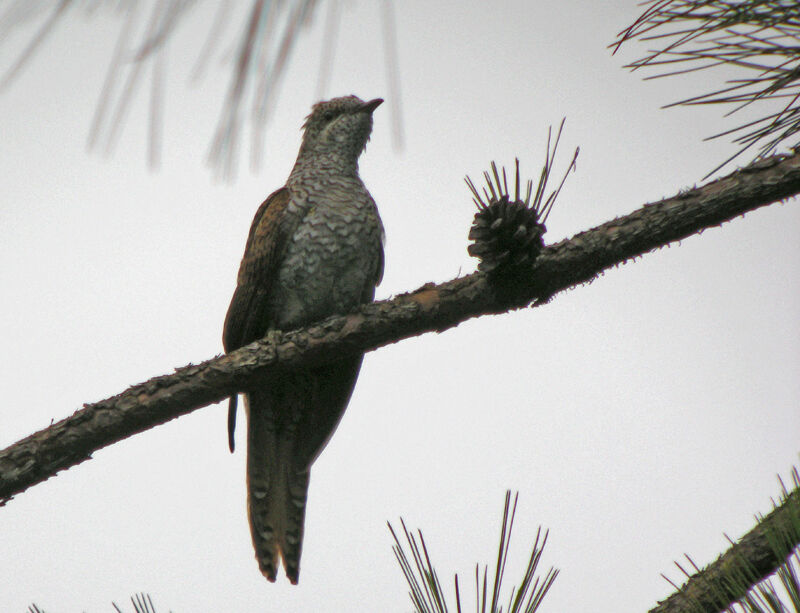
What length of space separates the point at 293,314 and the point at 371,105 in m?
1.70

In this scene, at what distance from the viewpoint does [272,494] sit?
4848 mm

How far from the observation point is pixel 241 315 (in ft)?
15.7

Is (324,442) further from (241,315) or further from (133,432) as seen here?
(133,432)

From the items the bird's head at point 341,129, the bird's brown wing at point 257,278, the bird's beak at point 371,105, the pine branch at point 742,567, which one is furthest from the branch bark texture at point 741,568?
the bird's beak at point 371,105

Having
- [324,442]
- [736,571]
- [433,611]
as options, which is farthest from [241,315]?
[736,571]

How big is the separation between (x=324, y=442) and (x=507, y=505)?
10.2ft

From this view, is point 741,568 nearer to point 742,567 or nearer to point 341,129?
point 742,567

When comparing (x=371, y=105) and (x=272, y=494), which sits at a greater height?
(x=371, y=105)

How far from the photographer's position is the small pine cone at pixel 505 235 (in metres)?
2.65

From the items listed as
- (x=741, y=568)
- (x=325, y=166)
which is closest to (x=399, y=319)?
(x=741, y=568)

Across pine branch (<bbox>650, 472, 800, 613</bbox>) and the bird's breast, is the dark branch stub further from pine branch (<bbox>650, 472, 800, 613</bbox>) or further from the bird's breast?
the bird's breast

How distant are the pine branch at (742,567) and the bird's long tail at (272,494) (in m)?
2.91

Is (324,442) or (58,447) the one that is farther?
(324,442)

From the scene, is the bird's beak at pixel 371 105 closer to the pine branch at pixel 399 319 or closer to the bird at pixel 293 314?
the bird at pixel 293 314
